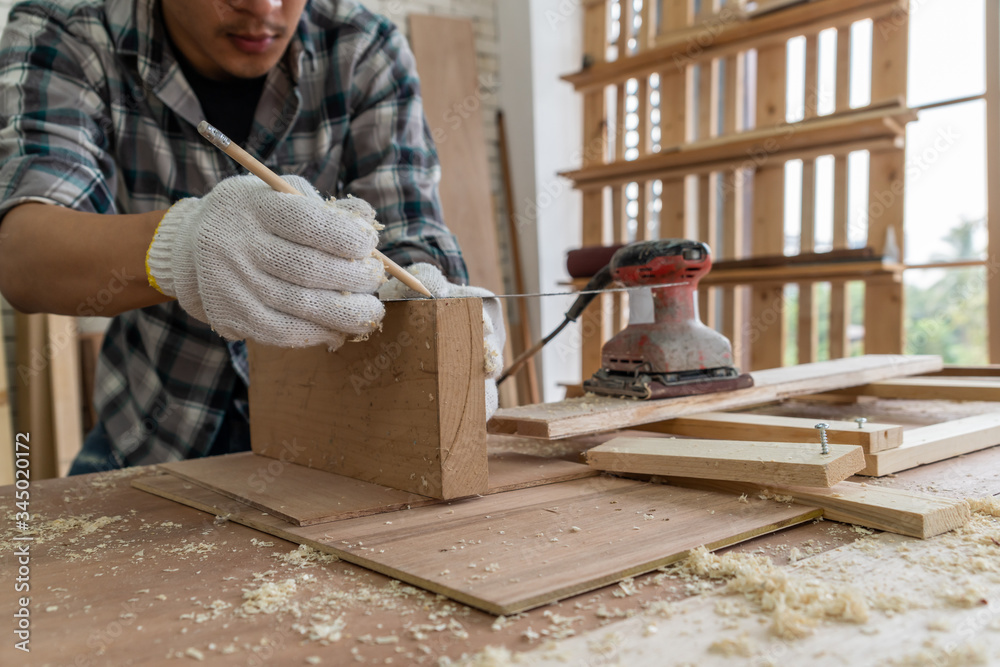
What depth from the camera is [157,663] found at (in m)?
0.56

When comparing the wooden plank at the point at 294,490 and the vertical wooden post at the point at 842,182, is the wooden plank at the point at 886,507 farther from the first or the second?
the vertical wooden post at the point at 842,182

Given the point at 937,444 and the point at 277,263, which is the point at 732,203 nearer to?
the point at 937,444

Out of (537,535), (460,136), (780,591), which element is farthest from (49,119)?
(460,136)

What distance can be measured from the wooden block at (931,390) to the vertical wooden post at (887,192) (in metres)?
1.46

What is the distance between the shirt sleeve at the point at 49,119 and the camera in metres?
1.28

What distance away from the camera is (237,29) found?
136cm

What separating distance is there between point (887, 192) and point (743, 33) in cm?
104

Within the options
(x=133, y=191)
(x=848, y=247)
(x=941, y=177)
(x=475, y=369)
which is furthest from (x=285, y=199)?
(x=941, y=177)

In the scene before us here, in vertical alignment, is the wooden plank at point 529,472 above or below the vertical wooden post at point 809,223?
below

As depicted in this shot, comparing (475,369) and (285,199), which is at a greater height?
(285,199)

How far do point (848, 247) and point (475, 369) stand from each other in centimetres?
273

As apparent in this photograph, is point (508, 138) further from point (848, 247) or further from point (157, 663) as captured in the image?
point (157, 663)

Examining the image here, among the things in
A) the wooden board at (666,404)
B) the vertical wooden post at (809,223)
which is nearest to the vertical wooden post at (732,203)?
the vertical wooden post at (809,223)

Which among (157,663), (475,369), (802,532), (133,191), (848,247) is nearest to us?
(157,663)
